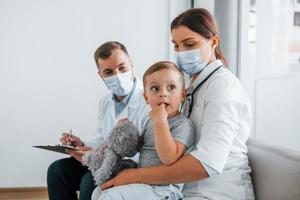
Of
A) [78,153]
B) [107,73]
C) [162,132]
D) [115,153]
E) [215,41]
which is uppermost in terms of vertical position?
[215,41]

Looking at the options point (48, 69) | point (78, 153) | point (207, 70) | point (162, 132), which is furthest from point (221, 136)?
point (48, 69)

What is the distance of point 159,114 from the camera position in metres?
1.16

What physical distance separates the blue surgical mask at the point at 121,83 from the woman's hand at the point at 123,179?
22.4 inches

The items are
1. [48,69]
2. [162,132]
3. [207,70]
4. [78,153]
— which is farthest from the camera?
[48,69]

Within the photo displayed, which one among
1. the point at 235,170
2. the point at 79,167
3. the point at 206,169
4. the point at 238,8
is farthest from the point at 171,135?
the point at 238,8

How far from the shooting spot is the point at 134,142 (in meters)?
1.29

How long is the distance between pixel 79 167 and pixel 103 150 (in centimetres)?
49

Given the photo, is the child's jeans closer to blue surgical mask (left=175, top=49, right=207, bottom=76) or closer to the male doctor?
blue surgical mask (left=175, top=49, right=207, bottom=76)

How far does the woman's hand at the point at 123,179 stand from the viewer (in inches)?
47.1

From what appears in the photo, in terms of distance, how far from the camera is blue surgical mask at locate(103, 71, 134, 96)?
5.70ft

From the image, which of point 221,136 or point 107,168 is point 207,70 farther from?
point 107,168

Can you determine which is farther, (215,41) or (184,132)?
(215,41)

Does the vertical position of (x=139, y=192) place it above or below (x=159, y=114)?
below

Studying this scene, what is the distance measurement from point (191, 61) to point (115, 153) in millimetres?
419
